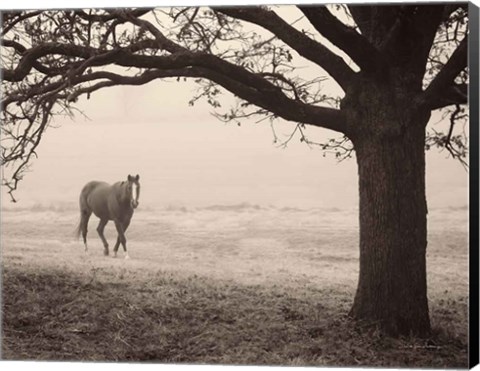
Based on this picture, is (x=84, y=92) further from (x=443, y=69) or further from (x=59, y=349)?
(x=443, y=69)

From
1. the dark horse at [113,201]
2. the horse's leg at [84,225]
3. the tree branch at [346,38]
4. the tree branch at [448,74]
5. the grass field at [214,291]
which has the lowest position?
the grass field at [214,291]

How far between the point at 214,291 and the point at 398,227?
5.13ft

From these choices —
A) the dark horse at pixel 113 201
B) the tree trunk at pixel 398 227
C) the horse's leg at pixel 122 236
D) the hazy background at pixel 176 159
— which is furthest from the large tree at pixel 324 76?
the horse's leg at pixel 122 236

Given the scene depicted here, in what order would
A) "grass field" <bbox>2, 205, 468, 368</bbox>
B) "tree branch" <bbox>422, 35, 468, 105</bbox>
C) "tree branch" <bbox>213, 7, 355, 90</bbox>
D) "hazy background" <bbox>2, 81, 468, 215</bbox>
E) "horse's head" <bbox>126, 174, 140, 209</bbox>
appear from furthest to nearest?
"horse's head" <bbox>126, 174, 140, 209</bbox>, "hazy background" <bbox>2, 81, 468, 215</bbox>, "tree branch" <bbox>213, 7, 355, 90</bbox>, "grass field" <bbox>2, 205, 468, 368</bbox>, "tree branch" <bbox>422, 35, 468, 105</bbox>

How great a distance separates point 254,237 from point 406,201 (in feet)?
4.08

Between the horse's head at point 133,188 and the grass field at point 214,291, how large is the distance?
13cm

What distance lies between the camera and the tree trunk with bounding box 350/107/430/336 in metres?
9.48

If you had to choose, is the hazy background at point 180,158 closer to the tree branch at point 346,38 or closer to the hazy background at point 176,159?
the hazy background at point 176,159

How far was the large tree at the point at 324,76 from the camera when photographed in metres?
9.45

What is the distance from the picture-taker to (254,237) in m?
9.87

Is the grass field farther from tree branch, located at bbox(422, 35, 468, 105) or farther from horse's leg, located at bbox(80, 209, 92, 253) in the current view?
tree branch, located at bbox(422, 35, 468, 105)

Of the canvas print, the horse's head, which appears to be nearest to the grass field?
the canvas print

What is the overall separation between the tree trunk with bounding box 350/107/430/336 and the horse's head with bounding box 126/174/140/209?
6.33 feet

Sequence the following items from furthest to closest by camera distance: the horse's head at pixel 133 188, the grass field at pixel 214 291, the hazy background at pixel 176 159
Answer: the horse's head at pixel 133 188 < the hazy background at pixel 176 159 < the grass field at pixel 214 291
